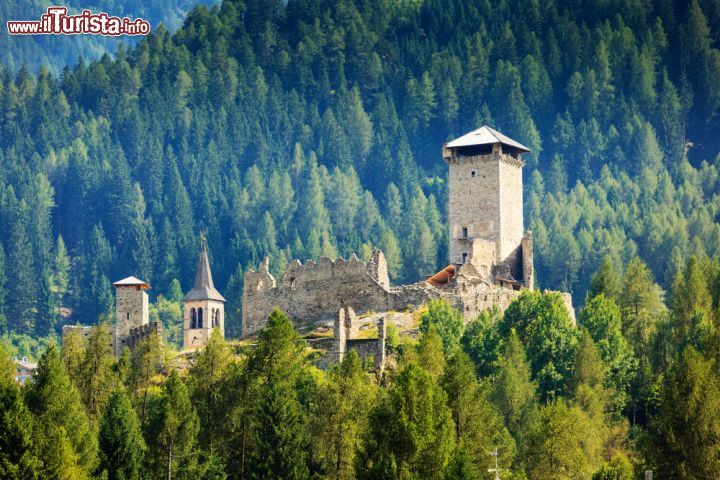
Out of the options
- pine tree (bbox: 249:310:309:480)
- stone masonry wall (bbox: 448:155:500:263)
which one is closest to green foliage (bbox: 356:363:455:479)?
pine tree (bbox: 249:310:309:480)

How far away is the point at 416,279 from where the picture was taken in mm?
142125

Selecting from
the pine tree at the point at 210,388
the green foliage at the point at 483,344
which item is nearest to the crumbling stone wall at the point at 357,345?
the green foliage at the point at 483,344

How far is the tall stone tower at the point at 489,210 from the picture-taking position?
102 meters

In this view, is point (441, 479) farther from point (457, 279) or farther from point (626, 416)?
point (457, 279)

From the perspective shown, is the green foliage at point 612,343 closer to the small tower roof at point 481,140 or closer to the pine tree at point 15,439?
the small tower roof at point 481,140

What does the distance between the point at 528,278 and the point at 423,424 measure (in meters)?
35.0

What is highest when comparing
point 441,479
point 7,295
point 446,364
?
point 7,295

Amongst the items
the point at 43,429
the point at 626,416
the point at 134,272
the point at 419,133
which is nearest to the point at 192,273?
the point at 134,272

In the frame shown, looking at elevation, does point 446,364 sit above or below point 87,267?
below

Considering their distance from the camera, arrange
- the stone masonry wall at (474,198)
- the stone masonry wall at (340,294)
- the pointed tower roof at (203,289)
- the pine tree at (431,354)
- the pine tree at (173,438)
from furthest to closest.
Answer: the pointed tower roof at (203,289) < the stone masonry wall at (474,198) < the stone masonry wall at (340,294) < the pine tree at (431,354) < the pine tree at (173,438)

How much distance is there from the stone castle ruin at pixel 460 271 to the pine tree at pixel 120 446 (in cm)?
2249

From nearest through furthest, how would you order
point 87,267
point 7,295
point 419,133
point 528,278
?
point 528,278, point 7,295, point 87,267, point 419,133

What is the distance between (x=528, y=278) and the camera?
101250 millimetres

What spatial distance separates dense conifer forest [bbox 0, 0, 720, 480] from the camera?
70812 mm
